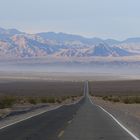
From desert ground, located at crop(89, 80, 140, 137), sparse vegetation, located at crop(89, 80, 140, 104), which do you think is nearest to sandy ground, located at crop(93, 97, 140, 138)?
desert ground, located at crop(89, 80, 140, 137)

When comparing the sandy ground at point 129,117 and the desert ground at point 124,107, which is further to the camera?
the desert ground at point 124,107

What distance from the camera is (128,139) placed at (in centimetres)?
2255

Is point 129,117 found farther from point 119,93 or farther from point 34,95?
point 119,93

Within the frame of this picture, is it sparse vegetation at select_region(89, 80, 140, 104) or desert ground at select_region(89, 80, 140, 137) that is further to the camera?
sparse vegetation at select_region(89, 80, 140, 104)

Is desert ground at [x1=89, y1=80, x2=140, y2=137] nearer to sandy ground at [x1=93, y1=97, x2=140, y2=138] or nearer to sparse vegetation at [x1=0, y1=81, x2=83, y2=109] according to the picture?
sandy ground at [x1=93, y1=97, x2=140, y2=138]

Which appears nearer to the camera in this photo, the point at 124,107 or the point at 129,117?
the point at 129,117

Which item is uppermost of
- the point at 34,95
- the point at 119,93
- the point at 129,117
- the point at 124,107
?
the point at 129,117

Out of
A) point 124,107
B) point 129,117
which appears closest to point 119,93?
point 124,107

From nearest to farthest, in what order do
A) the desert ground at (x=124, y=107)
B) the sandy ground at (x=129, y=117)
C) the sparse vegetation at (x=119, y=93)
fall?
1. the sandy ground at (x=129, y=117)
2. the desert ground at (x=124, y=107)
3. the sparse vegetation at (x=119, y=93)

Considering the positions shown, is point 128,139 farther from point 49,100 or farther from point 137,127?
point 49,100

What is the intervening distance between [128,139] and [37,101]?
58.3 metres

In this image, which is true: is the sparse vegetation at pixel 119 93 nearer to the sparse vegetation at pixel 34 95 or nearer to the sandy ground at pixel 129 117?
the sparse vegetation at pixel 34 95

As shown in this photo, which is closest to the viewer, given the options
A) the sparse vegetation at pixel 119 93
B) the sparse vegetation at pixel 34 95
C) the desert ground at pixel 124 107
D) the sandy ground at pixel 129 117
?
the sandy ground at pixel 129 117

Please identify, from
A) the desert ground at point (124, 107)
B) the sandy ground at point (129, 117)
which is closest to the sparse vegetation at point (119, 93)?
the desert ground at point (124, 107)
